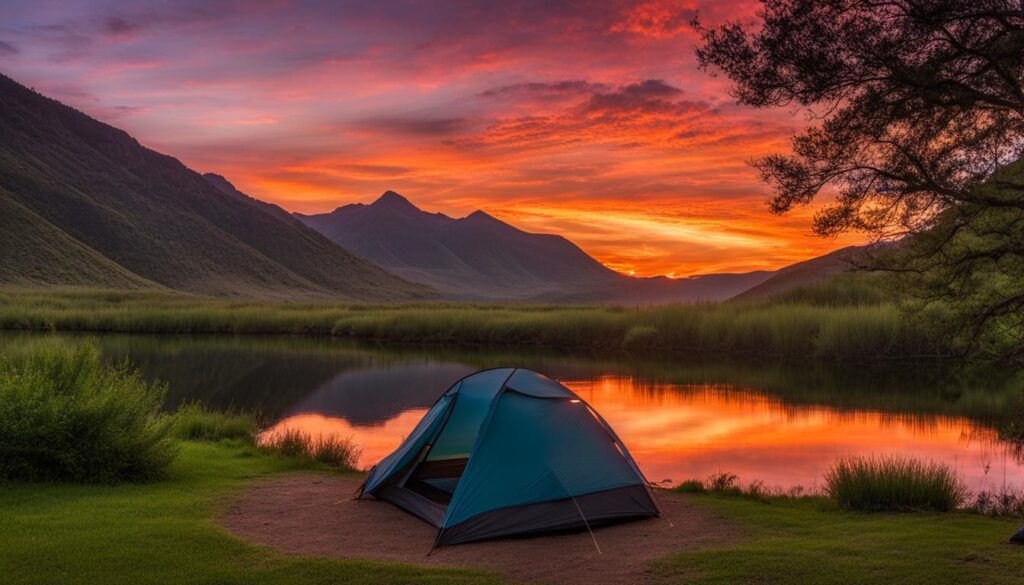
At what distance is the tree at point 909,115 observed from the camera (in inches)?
366

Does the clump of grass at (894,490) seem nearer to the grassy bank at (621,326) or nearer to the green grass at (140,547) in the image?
the green grass at (140,547)

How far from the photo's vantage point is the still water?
15039 millimetres

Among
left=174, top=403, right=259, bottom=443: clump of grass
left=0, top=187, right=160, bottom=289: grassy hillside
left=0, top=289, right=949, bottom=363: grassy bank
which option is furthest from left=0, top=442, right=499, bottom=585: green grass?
left=0, top=187, right=160, bottom=289: grassy hillside

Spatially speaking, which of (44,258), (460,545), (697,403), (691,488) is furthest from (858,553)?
(44,258)

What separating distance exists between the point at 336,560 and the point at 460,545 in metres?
1.43

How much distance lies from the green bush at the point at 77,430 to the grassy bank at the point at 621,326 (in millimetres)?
15132

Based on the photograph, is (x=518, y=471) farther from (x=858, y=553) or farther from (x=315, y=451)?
(x=315, y=451)

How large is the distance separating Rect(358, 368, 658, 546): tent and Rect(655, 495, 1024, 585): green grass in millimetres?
1455

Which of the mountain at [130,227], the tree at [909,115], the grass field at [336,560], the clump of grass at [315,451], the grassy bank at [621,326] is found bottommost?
the clump of grass at [315,451]

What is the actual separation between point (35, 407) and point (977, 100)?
11352 millimetres

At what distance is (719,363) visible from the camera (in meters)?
31.8

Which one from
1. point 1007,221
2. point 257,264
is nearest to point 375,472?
point 1007,221

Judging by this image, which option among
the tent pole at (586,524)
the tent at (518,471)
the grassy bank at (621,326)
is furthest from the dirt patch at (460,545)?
the grassy bank at (621,326)

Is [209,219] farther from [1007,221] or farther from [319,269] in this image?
[1007,221]
